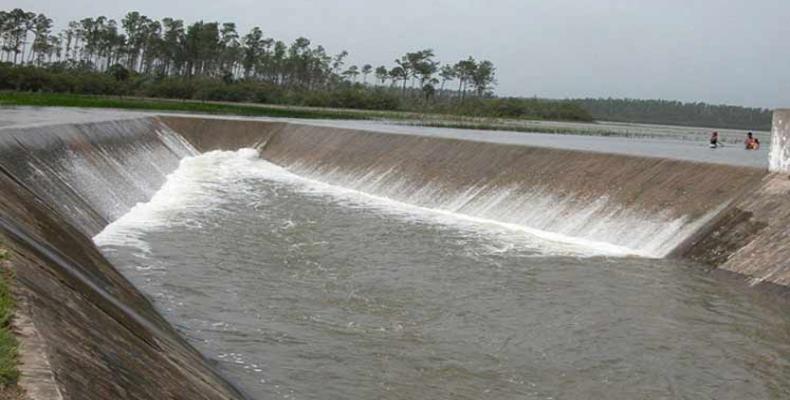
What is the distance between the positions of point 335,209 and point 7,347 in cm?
1894

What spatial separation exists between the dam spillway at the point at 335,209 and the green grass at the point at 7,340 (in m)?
0.21

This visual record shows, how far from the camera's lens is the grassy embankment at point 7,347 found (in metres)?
4.47

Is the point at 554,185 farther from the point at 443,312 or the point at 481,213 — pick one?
the point at 443,312

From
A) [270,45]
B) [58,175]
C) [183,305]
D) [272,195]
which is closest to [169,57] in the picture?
[270,45]

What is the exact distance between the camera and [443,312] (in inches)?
491

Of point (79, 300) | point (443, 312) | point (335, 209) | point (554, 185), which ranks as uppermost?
point (554, 185)

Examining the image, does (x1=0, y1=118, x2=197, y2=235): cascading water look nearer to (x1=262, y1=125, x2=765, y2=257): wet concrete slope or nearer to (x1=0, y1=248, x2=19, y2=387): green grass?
(x1=262, y1=125, x2=765, y2=257): wet concrete slope

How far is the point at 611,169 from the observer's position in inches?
877

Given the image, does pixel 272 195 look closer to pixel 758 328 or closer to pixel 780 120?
pixel 780 120

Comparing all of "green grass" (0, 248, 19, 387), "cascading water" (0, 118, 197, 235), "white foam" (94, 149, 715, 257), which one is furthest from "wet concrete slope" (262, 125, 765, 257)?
"green grass" (0, 248, 19, 387)

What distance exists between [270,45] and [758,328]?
106443 millimetres

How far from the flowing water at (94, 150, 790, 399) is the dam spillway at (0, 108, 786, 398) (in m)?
0.22

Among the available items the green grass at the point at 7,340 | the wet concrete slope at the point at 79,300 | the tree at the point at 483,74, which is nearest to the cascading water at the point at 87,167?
the wet concrete slope at the point at 79,300

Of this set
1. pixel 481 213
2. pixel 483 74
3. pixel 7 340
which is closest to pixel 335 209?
pixel 481 213
